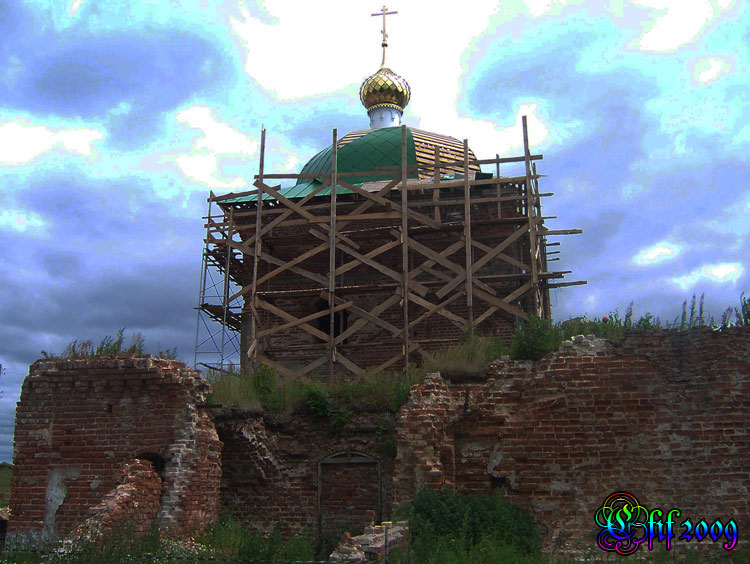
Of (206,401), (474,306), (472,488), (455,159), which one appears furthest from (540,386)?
(455,159)

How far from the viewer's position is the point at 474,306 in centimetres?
1277

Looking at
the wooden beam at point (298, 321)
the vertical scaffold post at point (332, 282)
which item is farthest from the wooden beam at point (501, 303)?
the vertical scaffold post at point (332, 282)

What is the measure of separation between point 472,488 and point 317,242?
7.12 m

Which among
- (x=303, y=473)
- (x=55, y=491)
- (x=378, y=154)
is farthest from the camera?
(x=378, y=154)

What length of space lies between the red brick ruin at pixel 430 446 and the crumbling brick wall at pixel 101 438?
0.05 ft

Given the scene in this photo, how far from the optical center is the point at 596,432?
7398 millimetres

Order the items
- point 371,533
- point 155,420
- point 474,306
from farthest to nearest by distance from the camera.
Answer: point 474,306, point 155,420, point 371,533

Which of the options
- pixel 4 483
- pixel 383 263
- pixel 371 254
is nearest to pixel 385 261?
pixel 383 263

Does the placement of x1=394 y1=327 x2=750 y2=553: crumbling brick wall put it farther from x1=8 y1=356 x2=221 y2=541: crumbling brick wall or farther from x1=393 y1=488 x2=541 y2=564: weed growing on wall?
x1=8 y1=356 x2=221 y2=541: crumbling brick wall

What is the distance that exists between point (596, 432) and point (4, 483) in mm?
17000

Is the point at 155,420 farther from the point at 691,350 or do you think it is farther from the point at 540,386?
the point at 691,350

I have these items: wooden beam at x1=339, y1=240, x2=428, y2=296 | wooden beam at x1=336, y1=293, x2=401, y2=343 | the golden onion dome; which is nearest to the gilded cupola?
the golden onion dome

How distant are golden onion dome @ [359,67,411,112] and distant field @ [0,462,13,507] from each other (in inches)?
531

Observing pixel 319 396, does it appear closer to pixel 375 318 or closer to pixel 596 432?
pixel 375 318
